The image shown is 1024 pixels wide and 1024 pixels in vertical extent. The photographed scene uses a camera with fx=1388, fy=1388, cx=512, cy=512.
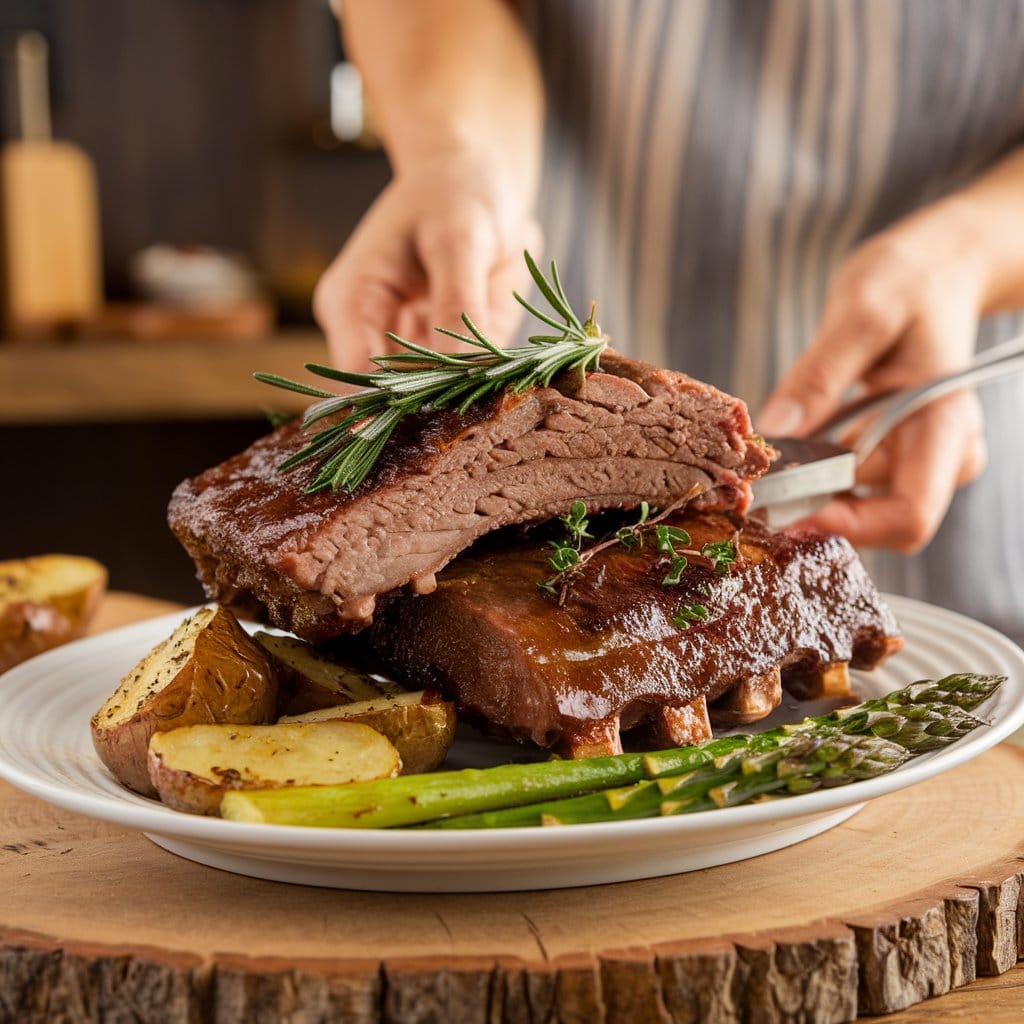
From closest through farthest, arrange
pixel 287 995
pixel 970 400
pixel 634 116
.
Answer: pixel 287 995 → pixel 970 400 → pixel 634 116

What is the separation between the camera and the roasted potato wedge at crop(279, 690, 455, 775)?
1849 mm

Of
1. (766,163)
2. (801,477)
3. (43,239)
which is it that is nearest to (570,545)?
(801,477)

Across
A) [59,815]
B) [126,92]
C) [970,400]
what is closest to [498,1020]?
[59,815]

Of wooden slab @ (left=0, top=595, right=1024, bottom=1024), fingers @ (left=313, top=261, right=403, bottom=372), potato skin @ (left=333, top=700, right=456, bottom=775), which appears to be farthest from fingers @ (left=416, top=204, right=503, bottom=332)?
wooden slab @ (left=0, top=595, right=1024, bottom=1024)

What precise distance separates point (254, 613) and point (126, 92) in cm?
515

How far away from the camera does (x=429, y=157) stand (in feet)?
10.9

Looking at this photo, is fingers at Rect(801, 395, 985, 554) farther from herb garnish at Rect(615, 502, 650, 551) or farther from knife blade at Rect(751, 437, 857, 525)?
herb garnish at Rect(615, 502, 650, 551)

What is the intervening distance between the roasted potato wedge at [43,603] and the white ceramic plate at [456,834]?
56cm

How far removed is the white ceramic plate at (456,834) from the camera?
150 cm

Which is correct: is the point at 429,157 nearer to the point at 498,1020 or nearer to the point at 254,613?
the point at 254,613

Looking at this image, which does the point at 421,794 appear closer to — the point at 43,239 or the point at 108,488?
the point at 43,239

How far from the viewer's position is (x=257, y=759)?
1717 mm

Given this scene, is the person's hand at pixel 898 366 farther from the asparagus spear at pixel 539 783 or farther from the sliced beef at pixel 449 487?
the asparagus spear at pixel 539 783

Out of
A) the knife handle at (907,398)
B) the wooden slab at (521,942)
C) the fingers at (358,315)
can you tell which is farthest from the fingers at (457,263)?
the wooden slab at (521,942)
